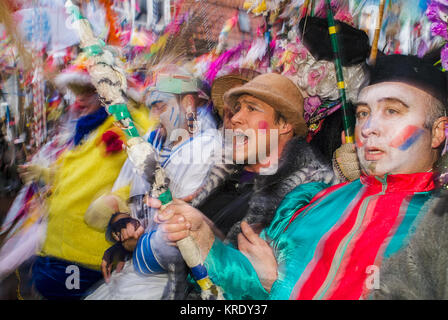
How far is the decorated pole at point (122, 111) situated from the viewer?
1.98 m

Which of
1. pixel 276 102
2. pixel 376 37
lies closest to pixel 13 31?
pixel 276 102

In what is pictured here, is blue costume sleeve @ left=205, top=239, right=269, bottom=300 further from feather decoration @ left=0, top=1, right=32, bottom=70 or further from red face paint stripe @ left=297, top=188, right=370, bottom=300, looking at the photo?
feather decoration @ left=0, top=1, right=32, bottom=70

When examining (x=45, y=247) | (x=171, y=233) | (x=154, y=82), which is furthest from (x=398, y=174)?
(x=45, y=247)

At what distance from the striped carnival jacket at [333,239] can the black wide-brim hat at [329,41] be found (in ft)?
2.01

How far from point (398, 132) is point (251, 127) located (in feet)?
2.31

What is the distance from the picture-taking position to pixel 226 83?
7.21 feet

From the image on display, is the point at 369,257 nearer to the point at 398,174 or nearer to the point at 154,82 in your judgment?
the point at 398,174

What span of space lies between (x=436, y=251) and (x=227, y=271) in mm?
963

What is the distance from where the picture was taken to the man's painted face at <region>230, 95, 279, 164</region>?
2.14 m

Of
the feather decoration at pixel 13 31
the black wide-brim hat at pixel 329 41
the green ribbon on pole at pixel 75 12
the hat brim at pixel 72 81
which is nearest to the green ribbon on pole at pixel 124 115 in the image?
the hat brim at pixel 72 81

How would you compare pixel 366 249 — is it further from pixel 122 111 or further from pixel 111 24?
pixel 111 24

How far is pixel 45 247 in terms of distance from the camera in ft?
7.74

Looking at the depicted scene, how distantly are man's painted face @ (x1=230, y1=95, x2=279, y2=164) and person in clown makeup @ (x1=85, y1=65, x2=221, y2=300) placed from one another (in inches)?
4.8

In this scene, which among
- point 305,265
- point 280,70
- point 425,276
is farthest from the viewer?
point 280,70
